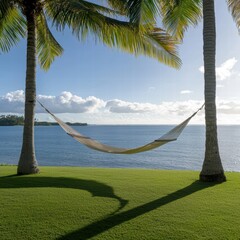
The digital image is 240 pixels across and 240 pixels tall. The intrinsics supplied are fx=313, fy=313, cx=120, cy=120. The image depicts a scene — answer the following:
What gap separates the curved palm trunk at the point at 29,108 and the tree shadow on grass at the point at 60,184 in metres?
0.48

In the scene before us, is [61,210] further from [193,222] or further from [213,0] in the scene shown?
[213,0]

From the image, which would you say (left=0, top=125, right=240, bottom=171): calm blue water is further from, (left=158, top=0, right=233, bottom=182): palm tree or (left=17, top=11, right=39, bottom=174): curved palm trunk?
(left=158, top=0, right=233, bottom=182): palm tree

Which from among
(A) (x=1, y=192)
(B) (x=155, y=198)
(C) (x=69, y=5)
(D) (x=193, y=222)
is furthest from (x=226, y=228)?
(C) (x=69, y=5)

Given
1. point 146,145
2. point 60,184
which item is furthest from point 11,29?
point 146,145

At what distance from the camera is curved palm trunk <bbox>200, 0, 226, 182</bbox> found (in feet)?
17.6

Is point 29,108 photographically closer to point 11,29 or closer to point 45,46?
point 11,29

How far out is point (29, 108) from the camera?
6.31 m

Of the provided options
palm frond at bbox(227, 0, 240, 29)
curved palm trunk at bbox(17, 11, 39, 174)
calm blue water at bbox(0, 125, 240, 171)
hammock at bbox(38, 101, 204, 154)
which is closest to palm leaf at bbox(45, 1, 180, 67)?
curved palm trunk at bbox(17, 11, 39, 174)

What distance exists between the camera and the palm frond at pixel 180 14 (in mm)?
6188

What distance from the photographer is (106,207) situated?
3764mm

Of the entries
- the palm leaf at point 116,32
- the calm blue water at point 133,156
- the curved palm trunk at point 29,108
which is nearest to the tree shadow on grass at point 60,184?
the curved palm trunk at point 29,108

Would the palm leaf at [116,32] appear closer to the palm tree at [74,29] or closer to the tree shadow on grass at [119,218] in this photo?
the palm tree at [74,29]

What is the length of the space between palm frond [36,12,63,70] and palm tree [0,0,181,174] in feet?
0.13

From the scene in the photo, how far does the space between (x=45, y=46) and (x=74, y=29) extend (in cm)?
216
